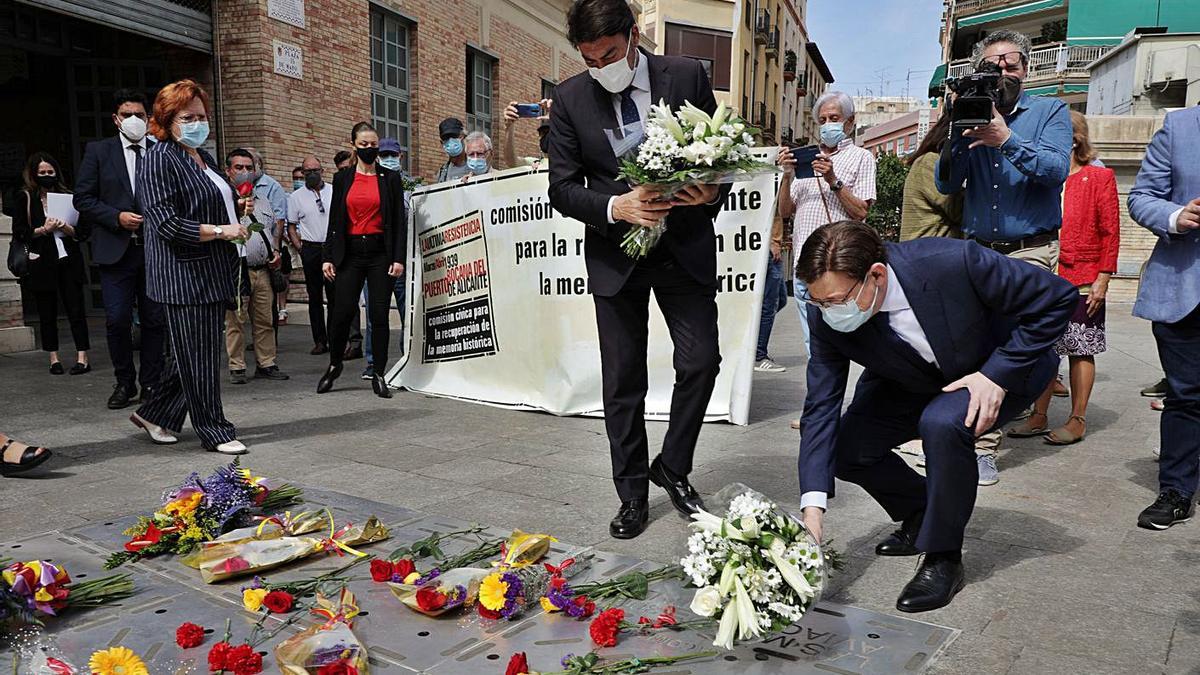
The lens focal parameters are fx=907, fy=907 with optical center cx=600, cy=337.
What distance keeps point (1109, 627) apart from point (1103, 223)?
3.57 m

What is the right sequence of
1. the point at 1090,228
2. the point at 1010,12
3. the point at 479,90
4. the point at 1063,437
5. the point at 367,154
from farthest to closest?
the point at 1010,12 → the point at 479,90 → the point at 367,154 → the point at 1090,228 → the point at 1063,437

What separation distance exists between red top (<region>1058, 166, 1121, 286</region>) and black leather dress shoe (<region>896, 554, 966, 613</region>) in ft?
10.9

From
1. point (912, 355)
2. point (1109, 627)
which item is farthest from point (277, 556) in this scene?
point (1109, 627)

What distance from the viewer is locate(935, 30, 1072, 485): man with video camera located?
4.10 metres

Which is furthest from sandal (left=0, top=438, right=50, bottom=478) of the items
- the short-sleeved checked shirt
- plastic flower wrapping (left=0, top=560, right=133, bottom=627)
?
the short-sleeved checked shirt

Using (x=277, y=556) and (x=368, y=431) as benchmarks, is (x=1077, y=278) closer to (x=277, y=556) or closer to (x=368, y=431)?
(x=368, y=431)

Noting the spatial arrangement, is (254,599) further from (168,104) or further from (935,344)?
(168,104)

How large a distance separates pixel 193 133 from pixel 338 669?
3415 millimetres

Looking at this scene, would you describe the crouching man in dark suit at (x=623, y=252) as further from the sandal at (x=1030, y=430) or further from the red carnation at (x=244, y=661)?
the sandal at (x=1030, y=430)

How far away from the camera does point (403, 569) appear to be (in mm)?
2971

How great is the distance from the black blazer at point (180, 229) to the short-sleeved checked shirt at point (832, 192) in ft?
11.2

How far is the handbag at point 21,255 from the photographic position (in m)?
7.35

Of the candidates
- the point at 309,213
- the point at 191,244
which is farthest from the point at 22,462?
the point at 309,213

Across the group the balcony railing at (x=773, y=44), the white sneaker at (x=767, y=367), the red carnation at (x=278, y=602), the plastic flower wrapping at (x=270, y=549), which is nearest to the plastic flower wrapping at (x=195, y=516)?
the plastic flower wrapping at (x=270, y=549)
